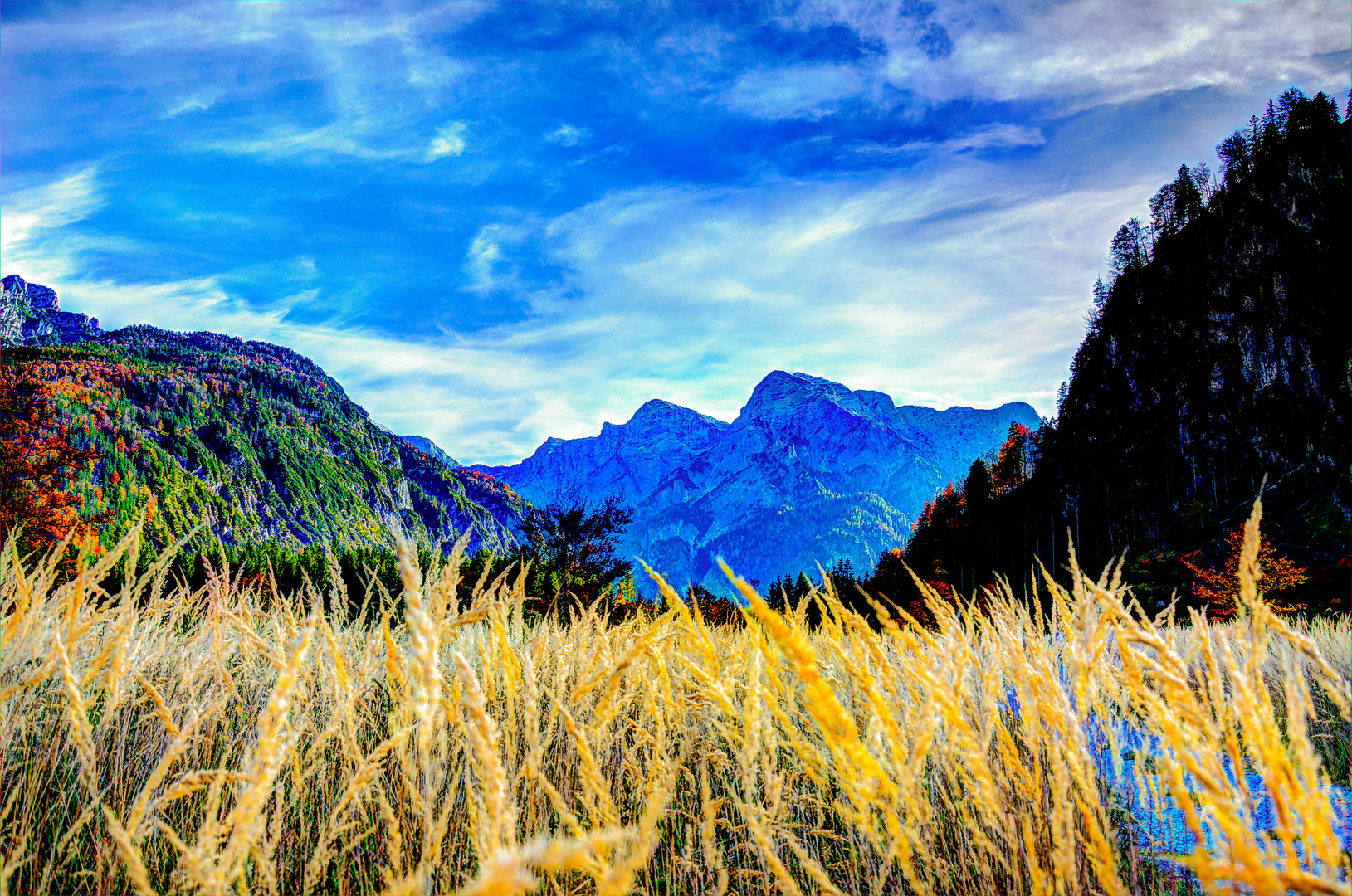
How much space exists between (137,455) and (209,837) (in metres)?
114

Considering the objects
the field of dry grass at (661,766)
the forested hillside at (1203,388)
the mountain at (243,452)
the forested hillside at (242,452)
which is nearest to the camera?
the field of dry grass at (661,766)

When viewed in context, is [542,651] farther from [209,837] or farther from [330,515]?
[330,515]

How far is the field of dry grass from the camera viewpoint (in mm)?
1044

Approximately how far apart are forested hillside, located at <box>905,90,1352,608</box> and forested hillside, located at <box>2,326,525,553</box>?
167ft

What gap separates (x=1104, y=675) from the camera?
1861 mm

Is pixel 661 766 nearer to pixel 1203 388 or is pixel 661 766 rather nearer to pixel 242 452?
pixel 1203 388

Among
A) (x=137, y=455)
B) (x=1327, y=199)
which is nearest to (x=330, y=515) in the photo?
(x=137, y=455)

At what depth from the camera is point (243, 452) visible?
10850 cm

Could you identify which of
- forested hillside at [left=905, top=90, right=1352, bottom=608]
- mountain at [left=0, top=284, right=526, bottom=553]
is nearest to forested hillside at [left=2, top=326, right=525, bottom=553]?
mountain at [left=0, top=284, right=526, bottom=553]

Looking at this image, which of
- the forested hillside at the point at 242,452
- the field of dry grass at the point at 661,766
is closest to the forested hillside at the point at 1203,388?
the field of dry grass at the point at 661,766

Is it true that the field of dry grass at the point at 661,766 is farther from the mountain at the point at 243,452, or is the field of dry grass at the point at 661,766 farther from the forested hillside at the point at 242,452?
the mountain at the point at 243,452

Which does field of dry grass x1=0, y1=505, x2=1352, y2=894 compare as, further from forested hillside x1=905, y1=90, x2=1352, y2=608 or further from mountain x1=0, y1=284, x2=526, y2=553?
mountain x1=0, y1=284, x2=526, y2=553

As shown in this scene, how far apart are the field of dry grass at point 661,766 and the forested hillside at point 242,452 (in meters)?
59.8

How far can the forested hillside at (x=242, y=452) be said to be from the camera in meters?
80.6
